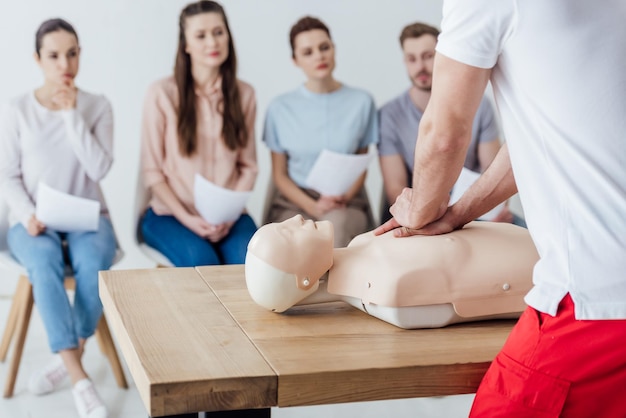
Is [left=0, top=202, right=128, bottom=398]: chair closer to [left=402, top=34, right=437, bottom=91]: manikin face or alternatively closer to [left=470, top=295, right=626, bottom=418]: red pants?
[left=402, top=34, right=437, bottom=91]: manikin face

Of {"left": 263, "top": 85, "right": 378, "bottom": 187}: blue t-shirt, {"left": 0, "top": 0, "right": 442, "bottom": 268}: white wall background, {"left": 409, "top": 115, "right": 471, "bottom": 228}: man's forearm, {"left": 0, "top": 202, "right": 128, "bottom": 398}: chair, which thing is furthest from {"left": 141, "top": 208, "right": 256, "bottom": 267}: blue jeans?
{"left": 409, "top": 115, "right": 471, "bottom": 228}: man's forearm

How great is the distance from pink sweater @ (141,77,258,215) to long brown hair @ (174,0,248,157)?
27 mm

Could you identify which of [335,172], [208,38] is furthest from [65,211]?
[335,172]

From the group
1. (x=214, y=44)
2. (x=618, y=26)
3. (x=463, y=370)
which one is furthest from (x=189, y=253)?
(x=618, y=26)

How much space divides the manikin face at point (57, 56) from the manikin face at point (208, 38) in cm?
47

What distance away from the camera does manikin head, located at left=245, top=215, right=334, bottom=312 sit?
1.49 m

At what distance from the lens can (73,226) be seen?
10.3 feet

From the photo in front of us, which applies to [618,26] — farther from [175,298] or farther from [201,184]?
[201,184]

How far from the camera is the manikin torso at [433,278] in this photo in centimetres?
148

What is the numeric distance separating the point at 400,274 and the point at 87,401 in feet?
5.57

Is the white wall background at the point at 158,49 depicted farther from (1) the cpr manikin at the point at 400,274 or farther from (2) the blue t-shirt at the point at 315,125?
(1) the cpr manikin at the point at 400,274

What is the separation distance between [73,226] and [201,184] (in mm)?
481

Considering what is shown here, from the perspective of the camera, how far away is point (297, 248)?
1.50 meters

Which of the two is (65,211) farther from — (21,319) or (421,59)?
(421,59)
